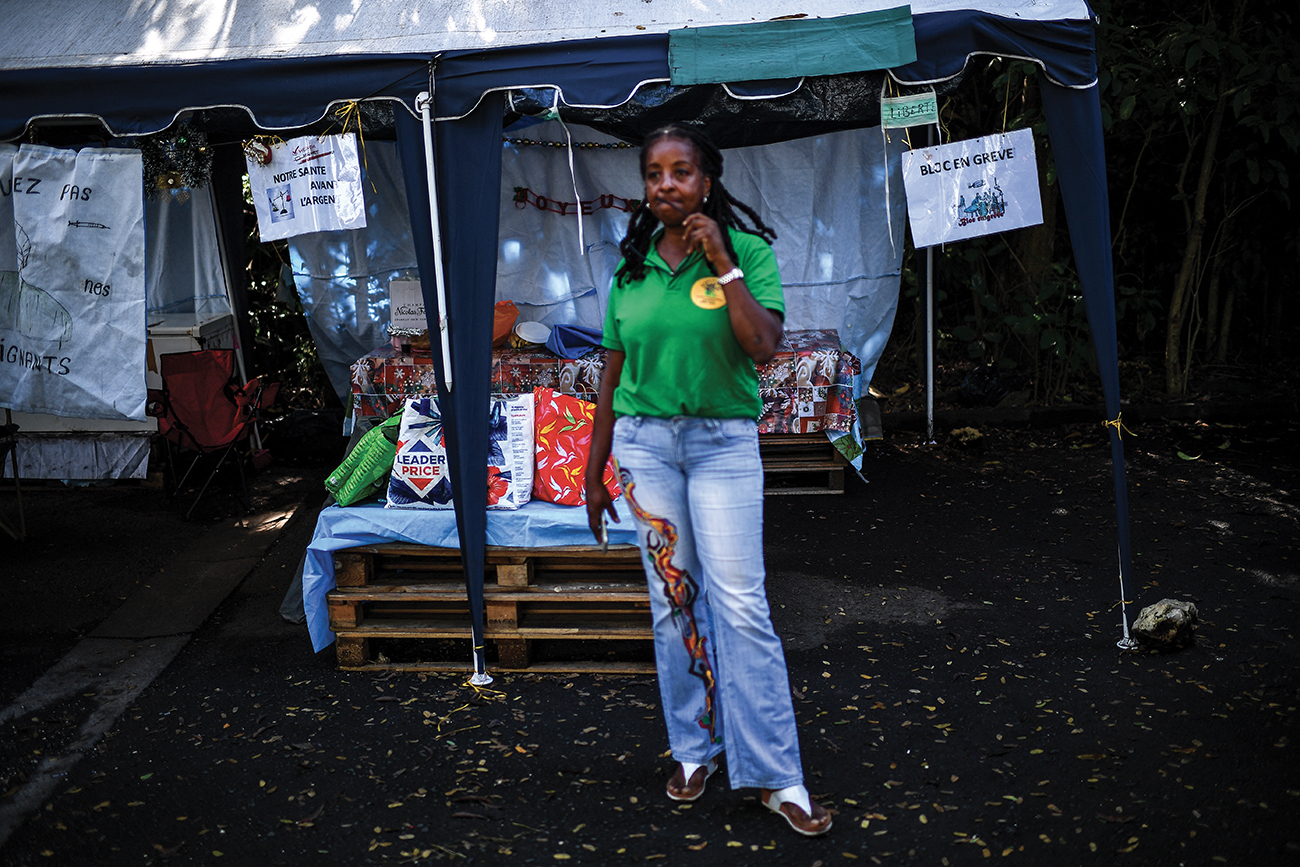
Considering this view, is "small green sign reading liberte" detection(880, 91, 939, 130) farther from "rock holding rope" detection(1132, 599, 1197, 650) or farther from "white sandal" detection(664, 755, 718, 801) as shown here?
"white sandal" detection(664, 755, 718, 801)

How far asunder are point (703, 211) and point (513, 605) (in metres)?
1.81

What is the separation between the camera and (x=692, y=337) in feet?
8.75

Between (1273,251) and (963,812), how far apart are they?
7.82 meters

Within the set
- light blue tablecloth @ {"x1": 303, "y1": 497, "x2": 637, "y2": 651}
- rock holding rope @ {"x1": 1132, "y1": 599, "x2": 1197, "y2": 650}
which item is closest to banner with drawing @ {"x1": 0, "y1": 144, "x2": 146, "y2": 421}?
light blue tablecloth @ {"x1": 303, "y1": 497, "x2": 637, "y2": 651}

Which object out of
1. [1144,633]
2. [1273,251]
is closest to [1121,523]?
[1144,633]

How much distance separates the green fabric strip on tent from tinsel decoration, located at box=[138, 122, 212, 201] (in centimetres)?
205

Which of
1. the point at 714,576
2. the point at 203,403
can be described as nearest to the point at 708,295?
the point at 714,576

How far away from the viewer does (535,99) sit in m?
3.68

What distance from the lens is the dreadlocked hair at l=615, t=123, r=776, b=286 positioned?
2734 mm

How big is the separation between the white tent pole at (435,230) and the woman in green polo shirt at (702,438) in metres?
1.10

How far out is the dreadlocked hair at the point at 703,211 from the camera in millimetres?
2734

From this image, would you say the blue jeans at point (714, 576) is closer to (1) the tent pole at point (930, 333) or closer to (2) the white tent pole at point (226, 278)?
(2) the white tent pole at point (226, 278)

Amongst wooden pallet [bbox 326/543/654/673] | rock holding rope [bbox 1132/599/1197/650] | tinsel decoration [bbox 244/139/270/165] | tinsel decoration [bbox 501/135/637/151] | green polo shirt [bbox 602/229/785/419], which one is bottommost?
rock holding rope [bbox 1132/599/1197/650]

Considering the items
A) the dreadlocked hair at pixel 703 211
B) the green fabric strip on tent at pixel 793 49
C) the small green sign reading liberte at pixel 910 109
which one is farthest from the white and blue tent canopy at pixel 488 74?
the dreadlocked hair at pixel 703 211
